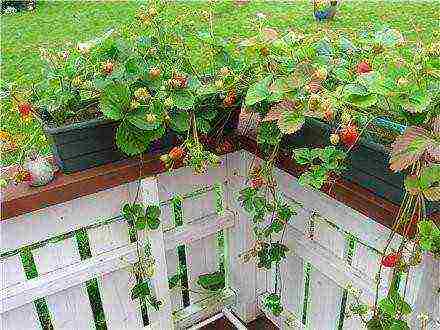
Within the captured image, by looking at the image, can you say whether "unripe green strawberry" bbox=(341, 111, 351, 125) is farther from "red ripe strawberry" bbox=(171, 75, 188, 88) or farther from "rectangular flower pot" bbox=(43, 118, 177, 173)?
"rectangular flower pot" bbox=(43, 118, 177, 173)

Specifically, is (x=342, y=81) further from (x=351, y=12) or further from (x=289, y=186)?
(x=351, y=12)

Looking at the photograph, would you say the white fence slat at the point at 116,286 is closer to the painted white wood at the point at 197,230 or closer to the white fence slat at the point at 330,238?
the painted white wood at the point at 197,230

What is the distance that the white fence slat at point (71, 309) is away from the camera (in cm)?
153

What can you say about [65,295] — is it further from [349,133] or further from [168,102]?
[349,133]

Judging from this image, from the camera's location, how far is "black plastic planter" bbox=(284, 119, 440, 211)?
3.43 feet

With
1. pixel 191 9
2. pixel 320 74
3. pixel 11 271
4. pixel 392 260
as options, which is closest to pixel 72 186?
pixel 11 271

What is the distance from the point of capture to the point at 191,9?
5555mm

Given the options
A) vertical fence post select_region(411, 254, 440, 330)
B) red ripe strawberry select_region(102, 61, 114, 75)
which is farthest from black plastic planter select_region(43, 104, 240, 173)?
vertical fence post select_region(411, 254, 440, 330)

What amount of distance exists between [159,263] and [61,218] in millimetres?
392

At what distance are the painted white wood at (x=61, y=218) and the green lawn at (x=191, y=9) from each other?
3.29m

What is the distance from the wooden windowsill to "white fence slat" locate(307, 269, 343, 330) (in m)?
0.45

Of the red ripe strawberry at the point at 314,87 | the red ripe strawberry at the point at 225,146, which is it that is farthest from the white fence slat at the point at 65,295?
the red ripe strawberry at the point at 314,87

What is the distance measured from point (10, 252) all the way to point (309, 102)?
0.92 meters

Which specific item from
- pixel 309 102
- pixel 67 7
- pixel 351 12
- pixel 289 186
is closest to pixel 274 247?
pixel 289 186
